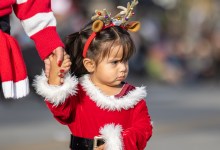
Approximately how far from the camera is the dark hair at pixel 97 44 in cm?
523

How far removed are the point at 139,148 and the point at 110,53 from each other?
0.54m

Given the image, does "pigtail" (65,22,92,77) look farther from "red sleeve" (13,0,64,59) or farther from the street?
the street

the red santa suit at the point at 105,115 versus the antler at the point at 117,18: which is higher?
the antler at the point at 117,18

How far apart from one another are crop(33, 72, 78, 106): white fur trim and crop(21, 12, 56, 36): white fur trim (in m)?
0.32

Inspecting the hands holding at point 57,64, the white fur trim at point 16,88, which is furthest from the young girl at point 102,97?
the white fur trim at point 16,88

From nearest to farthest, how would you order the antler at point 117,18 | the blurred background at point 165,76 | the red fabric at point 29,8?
the red fabric at point 29,8
the antler at point 117,18
the blurred background at point 165,76

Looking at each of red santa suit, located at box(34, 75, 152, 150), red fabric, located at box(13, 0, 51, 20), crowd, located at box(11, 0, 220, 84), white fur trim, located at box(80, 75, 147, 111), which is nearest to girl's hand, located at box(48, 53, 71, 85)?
red santa suit, located at box(34, 75, 152, 150)

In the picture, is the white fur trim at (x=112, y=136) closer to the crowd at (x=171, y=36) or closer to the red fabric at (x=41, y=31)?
the red fabric at (x=41, y=31)

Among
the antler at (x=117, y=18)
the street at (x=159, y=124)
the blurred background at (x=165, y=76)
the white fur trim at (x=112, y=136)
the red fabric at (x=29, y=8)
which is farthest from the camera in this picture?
the blurred background at (x=165, y=76)

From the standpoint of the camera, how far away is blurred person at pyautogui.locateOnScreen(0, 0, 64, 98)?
15.0 feet

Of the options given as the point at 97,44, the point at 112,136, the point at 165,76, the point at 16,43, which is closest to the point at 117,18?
the point at 97,44

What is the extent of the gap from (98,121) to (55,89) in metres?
0.39

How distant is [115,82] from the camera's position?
204 inches

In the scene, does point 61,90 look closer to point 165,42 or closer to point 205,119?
point 205,119
